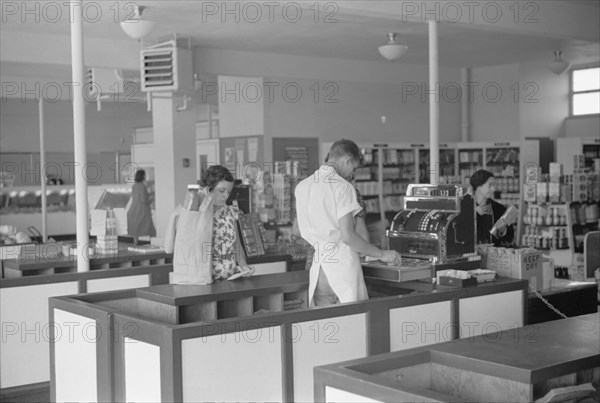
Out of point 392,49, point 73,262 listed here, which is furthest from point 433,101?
point 73,262

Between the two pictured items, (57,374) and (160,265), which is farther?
(160,265)

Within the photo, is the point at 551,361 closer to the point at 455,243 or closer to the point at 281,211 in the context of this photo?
the point at 455,243

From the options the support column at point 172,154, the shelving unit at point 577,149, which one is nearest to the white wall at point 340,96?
the support column at point 172,154

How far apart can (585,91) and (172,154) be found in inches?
329

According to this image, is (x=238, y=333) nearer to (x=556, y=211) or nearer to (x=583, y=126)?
(x=556, y=211)

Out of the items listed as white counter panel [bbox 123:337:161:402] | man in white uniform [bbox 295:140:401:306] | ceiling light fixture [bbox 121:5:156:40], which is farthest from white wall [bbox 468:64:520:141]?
white counter panel [bbox 123:337:161:402]

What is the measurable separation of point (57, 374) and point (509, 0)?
622cm

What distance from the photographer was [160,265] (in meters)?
6.34

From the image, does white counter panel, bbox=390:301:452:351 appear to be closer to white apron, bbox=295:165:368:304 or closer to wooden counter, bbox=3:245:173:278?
white apron, bbox=295:165:368:304

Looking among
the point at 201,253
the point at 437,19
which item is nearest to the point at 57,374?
the point at 201,253

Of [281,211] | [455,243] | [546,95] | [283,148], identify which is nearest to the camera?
[455,243]

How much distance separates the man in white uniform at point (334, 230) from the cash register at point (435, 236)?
39 cm

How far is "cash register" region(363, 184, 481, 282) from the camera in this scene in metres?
5.07

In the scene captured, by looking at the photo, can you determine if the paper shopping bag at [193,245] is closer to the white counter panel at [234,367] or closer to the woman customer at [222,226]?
the woman customer at [222,226]
